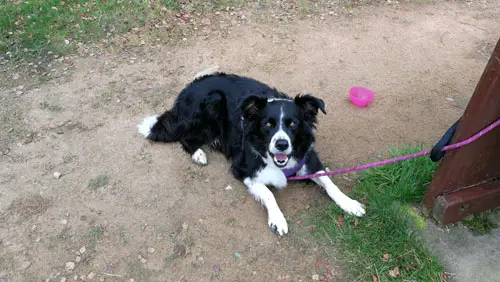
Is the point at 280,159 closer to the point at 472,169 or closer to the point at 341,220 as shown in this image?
the point at 341,220

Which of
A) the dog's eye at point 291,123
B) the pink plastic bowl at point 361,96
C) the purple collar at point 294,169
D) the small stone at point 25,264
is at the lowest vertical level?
the small stone at point 25,264

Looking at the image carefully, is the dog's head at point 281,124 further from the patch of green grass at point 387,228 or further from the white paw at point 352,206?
the patch of green grass at point 387,228

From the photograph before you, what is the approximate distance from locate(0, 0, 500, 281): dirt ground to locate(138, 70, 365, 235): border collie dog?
0.50ft

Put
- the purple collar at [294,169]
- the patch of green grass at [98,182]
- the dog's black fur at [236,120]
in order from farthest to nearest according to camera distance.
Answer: the patch of green grass at [98,182], the purple collar at [294,169], the dog's black fur at [236,120]

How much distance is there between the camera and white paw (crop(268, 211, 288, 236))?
3.12 metres

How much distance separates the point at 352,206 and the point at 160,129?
2.13 metres

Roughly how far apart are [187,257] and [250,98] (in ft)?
4.40

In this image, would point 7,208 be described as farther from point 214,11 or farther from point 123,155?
point 214,11

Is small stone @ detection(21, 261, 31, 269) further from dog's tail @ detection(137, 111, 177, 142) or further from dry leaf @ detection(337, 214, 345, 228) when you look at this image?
dry leaf @ detection(337, 214, 345, 228)

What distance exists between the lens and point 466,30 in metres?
6.04

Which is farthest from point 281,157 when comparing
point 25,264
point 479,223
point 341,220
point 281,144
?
point 25,264

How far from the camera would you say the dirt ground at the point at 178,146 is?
3.03 meters

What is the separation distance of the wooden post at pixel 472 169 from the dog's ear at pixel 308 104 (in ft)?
3.31

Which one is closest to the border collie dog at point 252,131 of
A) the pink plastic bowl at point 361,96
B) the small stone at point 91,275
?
the pink plastic bowl at point 361,96
